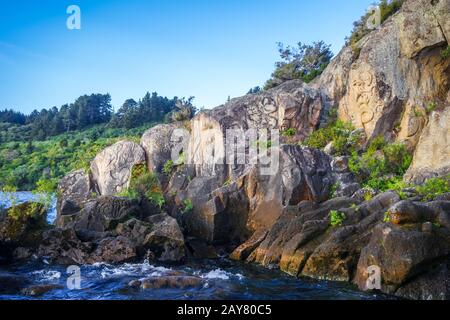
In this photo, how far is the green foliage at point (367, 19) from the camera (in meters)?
25.8

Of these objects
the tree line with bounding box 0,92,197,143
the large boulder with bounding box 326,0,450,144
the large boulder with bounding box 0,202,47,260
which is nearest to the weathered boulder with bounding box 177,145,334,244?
the large boulder with bounding box 326,0,450,144

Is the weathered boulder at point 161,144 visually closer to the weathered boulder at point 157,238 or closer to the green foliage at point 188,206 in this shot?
the green foliage at point 188,206

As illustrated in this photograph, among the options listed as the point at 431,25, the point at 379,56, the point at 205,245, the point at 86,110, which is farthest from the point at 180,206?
the point at 86,110

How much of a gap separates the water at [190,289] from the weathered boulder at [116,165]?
9.60m

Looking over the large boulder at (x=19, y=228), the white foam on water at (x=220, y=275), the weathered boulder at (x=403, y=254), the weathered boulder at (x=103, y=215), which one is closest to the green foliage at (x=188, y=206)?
the weathered boulder at (x=103, y=215)

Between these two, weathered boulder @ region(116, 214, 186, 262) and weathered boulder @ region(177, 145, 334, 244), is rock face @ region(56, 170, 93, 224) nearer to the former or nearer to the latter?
weathered boulder @ region(116, 214, 186, 262)

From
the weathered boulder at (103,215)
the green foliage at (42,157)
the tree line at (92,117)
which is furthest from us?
the tree line at (92,117)

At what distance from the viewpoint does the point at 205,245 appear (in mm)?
18047

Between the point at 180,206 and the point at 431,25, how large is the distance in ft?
52.4

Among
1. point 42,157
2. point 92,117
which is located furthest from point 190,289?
point 92,117

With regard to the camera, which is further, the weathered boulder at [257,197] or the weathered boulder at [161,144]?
the weathered boulder at [161,144]

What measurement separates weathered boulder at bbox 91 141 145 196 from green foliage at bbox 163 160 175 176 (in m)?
1.82

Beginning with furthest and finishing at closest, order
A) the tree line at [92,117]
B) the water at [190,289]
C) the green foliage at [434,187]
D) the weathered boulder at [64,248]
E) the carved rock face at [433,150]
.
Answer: the tree line at [92,117] → the carved rock face at [433,150] → the weathered boulder at [64,248] → the green foliage at [434,187] → the water at [190,289]
